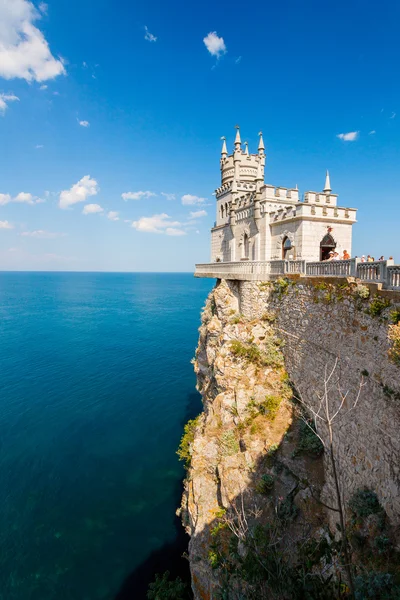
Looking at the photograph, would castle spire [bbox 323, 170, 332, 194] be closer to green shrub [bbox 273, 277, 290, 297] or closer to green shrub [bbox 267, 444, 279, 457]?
green shrub [bbox 273, 277, 290, 297]

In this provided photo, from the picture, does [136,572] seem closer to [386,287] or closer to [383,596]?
[383,596]

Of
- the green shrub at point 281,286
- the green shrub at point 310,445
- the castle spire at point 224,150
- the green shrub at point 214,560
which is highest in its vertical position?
the castle spire at point 224,150

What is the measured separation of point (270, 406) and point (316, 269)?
7.98m

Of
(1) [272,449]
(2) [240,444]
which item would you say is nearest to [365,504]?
(1) [272,449]

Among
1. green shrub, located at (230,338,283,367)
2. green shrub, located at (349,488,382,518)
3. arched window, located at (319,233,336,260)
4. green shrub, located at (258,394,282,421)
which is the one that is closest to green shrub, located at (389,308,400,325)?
green shrub, located at (349,488,382,518)

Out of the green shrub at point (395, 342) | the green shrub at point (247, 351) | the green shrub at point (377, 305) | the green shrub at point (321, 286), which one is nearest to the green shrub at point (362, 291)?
the green shrub at point (377, 305)

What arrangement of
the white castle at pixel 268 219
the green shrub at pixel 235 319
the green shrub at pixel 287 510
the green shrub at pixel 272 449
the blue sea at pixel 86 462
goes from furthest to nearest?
the green shrub at pixel 235 319
the white castle at pixel 268 219
the blue sea at pixel 86 462
the green shrub at pixel 272 449
the green shrub at pixel 287 510

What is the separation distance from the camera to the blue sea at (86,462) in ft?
56.8

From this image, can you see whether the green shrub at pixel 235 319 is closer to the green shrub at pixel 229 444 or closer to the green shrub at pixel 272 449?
the green shrub at pixel 229 444

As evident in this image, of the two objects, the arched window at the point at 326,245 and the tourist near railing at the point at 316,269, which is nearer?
the tourist near railing at the point at 316,269

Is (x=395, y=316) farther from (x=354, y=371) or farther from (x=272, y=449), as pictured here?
(x=272, y=449)

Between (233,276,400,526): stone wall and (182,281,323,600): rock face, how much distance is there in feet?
5.67

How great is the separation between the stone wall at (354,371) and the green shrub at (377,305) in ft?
0.23

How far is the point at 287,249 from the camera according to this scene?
70.3 feet
